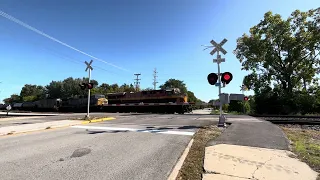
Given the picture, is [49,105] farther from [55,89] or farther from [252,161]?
[55,89]

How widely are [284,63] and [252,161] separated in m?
34.7

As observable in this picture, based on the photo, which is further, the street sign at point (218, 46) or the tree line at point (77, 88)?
the tree line at point (77, 88)

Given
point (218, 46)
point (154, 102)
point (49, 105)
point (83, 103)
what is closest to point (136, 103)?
point (154, 102)

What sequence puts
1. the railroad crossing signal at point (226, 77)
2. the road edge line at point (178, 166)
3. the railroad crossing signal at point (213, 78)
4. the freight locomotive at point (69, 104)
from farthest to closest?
1. the freight locomotive at point (69, 104)
2. the railroad crossing signal at point (213, 78)
3. the railroad crossing signal at point (226, 77)
4. the road edge line at point (178, 166)

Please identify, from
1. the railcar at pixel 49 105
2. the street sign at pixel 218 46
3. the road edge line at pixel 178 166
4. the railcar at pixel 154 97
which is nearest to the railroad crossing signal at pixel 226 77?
the street sign at pixel 218 46

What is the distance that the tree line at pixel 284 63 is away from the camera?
109 feet

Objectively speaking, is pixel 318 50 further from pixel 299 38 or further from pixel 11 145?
pixel 11 145

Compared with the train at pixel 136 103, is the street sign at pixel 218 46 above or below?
above

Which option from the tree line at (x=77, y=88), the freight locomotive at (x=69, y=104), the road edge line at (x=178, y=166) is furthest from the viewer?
the tree line at (x=77, y=88)

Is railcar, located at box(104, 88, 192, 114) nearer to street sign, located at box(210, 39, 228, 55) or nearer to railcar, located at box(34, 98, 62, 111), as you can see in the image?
railcar, located at box(34, 98, 62, 111)

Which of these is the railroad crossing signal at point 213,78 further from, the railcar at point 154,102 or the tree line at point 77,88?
the tree line at point 77,88

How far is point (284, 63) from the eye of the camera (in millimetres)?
36125

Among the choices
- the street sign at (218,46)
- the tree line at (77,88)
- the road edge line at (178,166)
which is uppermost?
the tree line at (77,88)

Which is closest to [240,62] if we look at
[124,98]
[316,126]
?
[124,98]
